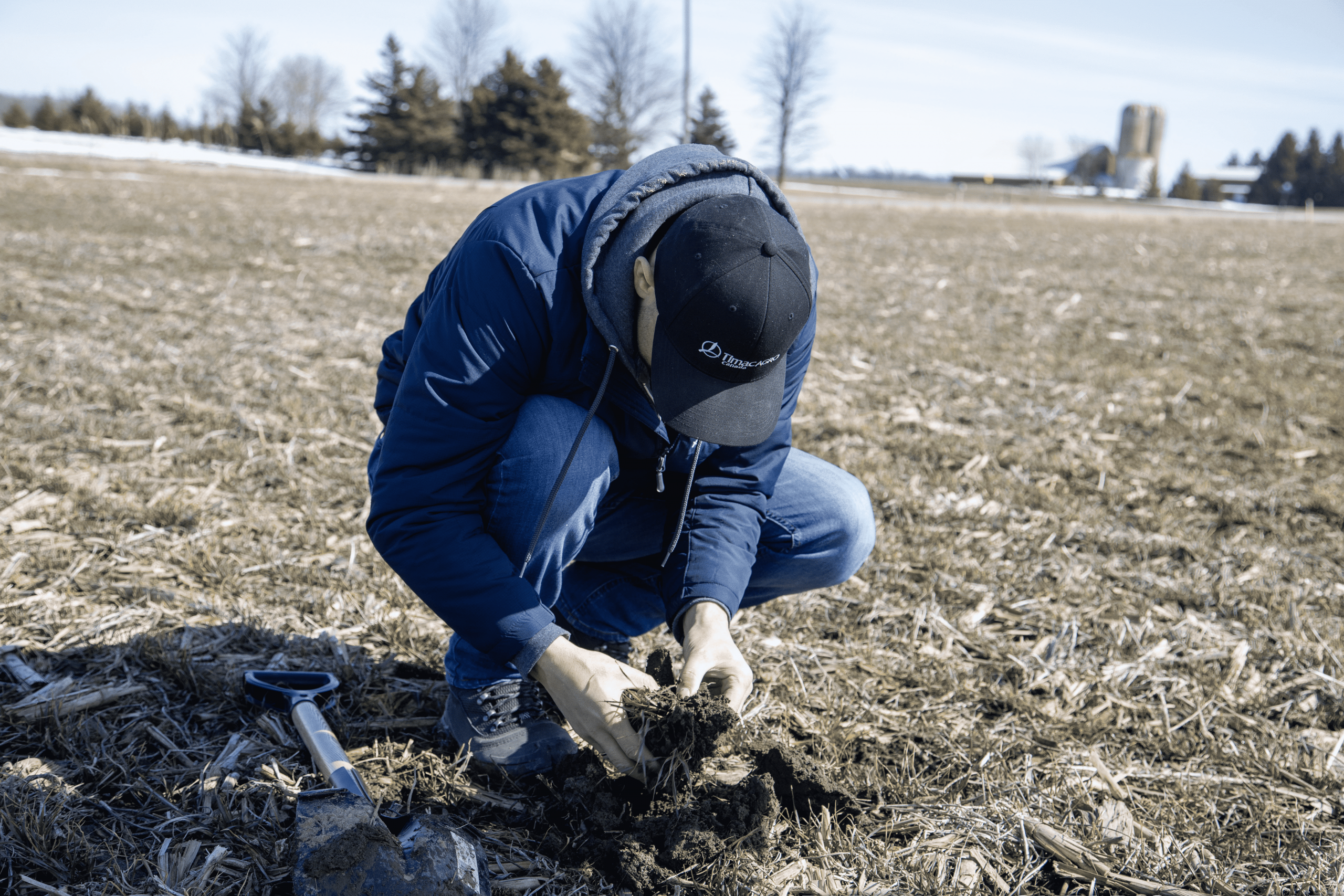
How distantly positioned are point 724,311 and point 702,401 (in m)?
0.19

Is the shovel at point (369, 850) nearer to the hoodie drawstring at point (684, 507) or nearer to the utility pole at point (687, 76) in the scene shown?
the hoodie drawstring at point (684, 507)

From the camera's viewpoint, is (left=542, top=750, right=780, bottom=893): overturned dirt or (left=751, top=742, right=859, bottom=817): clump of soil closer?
(left=542, top=750, right=780, bottom=893): overturned dirt

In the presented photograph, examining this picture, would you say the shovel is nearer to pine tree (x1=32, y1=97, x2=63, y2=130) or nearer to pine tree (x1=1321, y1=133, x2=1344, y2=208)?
pine tree (x1=32, y1=97, x2=63, y2=130)

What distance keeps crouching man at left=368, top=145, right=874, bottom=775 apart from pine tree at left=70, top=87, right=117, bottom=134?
44684mm

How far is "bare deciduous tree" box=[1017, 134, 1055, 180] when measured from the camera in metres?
74.8

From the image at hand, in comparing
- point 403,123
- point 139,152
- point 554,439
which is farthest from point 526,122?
point 554,439

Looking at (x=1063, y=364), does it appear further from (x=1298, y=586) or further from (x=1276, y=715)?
(x=1276, y=715)

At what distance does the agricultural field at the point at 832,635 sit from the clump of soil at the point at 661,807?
0.04 ft

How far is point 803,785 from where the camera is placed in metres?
1.86

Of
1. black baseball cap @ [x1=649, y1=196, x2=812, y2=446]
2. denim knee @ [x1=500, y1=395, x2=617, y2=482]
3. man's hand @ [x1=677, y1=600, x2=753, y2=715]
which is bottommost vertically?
man's hand @ [x1=677, y1=600, x2=753, y2=715]

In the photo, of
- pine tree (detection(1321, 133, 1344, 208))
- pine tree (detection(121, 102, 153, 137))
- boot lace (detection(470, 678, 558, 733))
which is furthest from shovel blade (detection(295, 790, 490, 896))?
pine tree (detection(1321, 133, 1344, 208))

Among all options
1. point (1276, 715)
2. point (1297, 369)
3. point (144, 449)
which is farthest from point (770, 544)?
point (1297, 369)

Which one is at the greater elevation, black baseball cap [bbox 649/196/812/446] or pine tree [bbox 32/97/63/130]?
pine tree [bbox 32/97/63/130]

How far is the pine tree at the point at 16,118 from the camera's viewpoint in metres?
35.9
